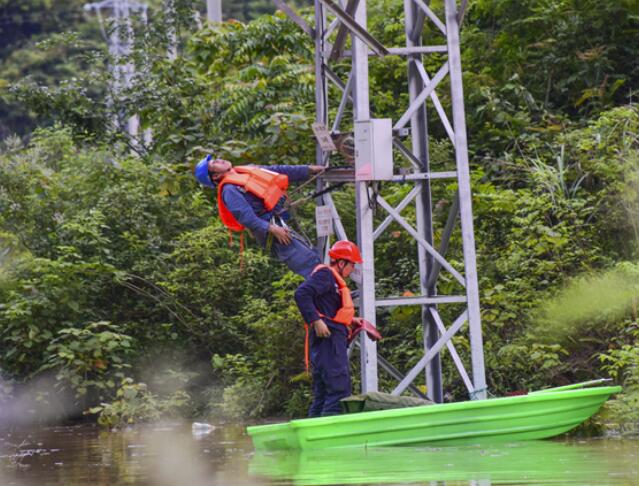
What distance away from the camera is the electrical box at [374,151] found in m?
11.4

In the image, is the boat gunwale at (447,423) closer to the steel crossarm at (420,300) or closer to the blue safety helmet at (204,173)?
the steel crossarm at (420,300)

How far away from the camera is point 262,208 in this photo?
1179 cm

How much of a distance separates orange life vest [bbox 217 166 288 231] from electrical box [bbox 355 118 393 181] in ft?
2.53

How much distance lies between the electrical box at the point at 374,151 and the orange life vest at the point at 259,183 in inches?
30.4

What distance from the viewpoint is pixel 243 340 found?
15.0 m

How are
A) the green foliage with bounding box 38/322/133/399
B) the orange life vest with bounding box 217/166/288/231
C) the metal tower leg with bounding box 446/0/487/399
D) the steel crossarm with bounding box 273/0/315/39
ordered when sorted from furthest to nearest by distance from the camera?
the green foliage with bounding box 38/322/133/399, the steel crossarm with bounding box 273/0/315/39, the orange life vest with bounding box 217/166/288/231, the metal tower leg with bounding box 446/0/487/399

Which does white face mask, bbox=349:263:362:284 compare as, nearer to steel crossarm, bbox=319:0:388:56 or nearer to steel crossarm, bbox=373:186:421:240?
steel crossarm, bbox=373:186:421:240

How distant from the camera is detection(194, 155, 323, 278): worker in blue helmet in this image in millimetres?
11570

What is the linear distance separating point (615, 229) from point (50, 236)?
7118 millimetres

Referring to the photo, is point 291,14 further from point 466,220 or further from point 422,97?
point 466,220

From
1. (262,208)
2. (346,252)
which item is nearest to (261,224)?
(262,208)

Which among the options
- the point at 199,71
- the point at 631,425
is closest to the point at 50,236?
the point at 199,71

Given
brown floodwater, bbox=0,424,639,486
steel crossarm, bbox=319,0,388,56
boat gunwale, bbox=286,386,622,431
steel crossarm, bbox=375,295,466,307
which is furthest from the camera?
steel crossarm, bbox=375,295,466,307

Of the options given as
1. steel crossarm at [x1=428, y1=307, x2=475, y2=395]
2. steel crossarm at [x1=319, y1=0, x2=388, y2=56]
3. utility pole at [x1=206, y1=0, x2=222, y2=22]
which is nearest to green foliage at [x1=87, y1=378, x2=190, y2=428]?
steel crossarm at [x1=428, y1=307, x2=475, y2=395]
